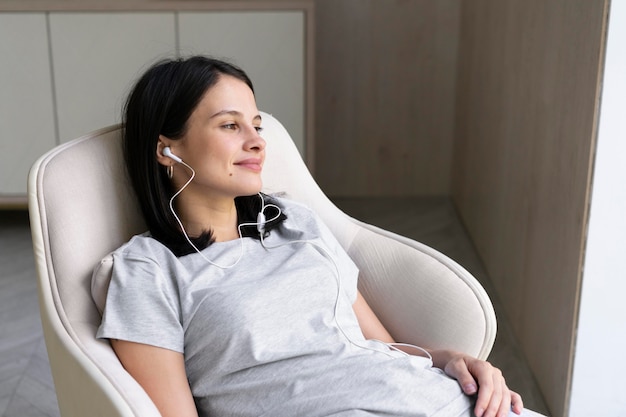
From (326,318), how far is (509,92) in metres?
1.45

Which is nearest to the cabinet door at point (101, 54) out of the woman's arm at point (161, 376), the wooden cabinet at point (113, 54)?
the wooden cabinet at point (113, 54)

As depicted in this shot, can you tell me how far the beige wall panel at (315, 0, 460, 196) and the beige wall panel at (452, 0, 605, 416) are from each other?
44 centimetres

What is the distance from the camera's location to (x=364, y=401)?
1217 millimetres

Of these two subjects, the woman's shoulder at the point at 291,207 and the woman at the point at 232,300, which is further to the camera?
the woman's shoulder at the point at 291,207

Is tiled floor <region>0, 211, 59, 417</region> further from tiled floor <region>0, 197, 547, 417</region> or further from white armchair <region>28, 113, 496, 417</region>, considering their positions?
white armchair <region>28, 113, 496, 417</region>

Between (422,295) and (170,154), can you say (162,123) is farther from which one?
(422,295)

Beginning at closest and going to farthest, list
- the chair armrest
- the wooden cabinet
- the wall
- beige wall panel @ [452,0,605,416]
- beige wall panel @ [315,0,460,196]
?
1. the chair armrest
2. the wall
3. beige wall panel @ [452,0,605,416]
4. the wooden cabinet
5. beige wall panel @ [315,0,460,196]

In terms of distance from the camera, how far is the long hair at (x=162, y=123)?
138cm

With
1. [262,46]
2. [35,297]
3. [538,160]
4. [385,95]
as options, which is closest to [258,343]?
[538,160]

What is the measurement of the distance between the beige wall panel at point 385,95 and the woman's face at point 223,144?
2.21 metres

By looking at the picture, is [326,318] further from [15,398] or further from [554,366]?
[15,398]

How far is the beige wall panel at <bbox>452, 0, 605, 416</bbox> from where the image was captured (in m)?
1.83

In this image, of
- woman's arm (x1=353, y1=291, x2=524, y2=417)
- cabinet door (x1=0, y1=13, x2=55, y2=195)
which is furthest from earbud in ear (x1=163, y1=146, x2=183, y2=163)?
cabinet door (x1=0, y1=13, x2=55, y2=195)

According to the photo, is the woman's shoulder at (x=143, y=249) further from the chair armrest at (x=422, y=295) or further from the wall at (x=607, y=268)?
the wall at (x=607, y=268)
